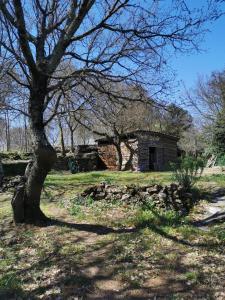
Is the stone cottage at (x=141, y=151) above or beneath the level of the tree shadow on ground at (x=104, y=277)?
above

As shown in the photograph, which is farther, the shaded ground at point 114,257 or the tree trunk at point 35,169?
the tree trunk at point 35,169

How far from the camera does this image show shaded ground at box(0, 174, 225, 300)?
19.9ft

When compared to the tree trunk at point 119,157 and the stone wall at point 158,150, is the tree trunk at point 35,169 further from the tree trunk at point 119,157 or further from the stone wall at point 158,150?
the tree trunk at point 119,157

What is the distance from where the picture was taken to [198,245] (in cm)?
752

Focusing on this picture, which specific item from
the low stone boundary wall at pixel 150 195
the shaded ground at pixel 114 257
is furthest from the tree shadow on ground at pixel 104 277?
the low stone boundary wall at pixel 150 195

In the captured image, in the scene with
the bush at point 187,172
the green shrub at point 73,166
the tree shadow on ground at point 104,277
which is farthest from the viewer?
the green shrub at point 73,166

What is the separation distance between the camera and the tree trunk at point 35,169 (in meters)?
8.95

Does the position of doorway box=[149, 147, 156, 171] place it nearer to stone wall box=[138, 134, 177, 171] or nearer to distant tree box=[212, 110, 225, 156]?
stone wall box=[138, 134, 177, 171]

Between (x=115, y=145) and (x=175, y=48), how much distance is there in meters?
18.9

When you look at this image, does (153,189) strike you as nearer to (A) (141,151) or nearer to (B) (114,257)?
(B) (114,257)

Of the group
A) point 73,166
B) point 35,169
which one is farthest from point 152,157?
point 35,169

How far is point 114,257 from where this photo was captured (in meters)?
7.28

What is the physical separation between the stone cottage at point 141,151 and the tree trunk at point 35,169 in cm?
1754

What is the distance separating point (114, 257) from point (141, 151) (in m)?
21.0
